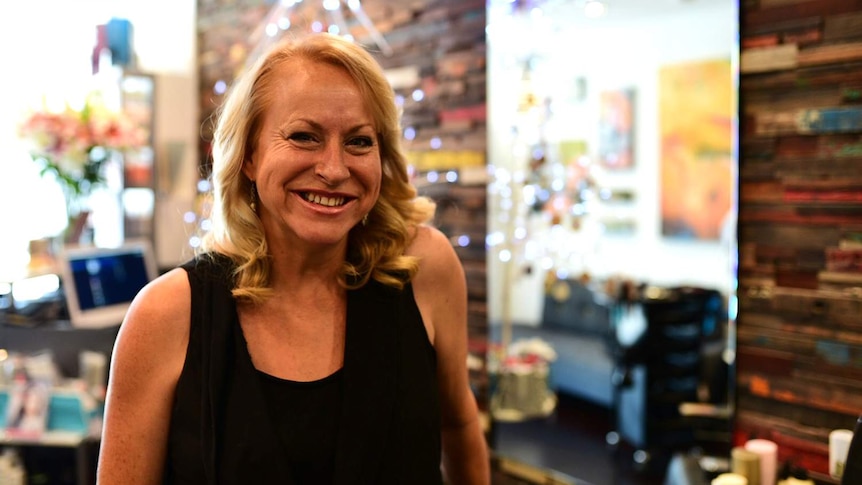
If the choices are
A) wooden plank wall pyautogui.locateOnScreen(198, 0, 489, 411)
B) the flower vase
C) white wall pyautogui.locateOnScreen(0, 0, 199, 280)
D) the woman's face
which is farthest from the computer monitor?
the woman's face

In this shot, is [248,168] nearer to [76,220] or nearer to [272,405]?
[272,405]

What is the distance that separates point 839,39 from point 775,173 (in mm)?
383

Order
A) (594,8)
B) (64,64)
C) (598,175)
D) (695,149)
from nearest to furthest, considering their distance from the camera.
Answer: (594,8) → (695,149) → (598,175) → (64,64)

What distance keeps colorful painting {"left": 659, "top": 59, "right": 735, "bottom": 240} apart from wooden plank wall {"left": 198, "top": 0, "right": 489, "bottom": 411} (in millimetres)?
1159

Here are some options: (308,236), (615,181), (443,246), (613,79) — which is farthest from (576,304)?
(308,236)

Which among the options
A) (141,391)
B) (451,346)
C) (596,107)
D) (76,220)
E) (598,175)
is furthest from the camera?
(596,107)

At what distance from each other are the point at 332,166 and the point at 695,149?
3.07 meters

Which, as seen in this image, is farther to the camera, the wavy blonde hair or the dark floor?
the dark floor

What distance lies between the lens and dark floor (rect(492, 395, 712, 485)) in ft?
12.5

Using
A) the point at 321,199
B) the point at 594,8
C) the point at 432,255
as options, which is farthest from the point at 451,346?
the point at 594,8

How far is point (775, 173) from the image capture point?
223 centimetres

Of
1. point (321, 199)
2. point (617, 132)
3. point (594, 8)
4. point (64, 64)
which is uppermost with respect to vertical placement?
point (64, 64)

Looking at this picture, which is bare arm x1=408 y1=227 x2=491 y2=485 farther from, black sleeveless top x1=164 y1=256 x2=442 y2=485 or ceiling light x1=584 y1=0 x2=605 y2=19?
ceiling light x1=584 y1=0 x2=605 y2=19

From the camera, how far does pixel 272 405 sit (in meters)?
1.40
